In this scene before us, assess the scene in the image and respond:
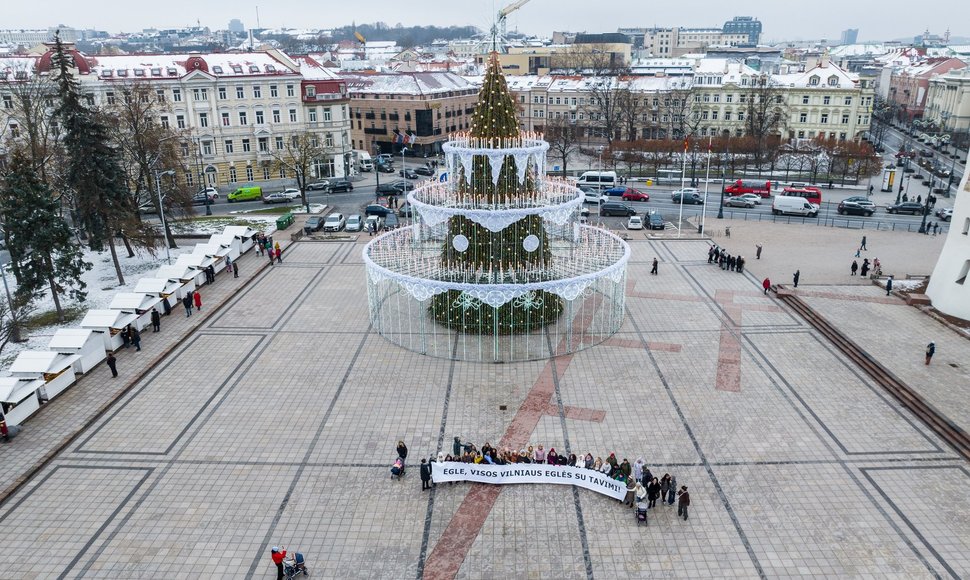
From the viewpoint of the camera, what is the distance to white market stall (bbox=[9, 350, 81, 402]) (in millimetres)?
23984

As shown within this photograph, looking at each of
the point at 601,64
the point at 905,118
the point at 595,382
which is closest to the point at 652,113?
the point at 601,64

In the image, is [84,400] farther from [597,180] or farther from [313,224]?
[597,180]

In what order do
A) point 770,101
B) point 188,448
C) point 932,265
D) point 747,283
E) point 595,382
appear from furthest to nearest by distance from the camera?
point 770,101, point 932,265, point 747,283, point 595,382, point 188,448

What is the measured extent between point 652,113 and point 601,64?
114ft

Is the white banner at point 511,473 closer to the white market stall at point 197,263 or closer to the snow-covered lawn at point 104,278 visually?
A: the snow-covered lawn at point 104,278

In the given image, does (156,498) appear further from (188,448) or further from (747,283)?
(747,283)

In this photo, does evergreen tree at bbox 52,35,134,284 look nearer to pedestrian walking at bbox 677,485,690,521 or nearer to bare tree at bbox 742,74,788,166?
pedestrian walking at bbox 677,485,690,521

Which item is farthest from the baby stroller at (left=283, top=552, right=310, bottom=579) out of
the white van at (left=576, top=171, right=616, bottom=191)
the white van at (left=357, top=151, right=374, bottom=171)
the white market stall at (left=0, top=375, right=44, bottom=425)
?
the white van at (left=357, top=151, right=374, bottom=171)

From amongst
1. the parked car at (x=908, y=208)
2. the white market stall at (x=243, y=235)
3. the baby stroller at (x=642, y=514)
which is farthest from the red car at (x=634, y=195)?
the baby stroller at (x=642, y=514)

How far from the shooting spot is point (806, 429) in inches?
868

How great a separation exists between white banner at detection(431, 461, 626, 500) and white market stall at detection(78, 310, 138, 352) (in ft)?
56.5

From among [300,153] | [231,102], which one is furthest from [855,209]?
[231,102]

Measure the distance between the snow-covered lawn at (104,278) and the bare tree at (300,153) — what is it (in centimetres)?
944

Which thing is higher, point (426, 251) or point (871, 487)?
point (426, 251)
